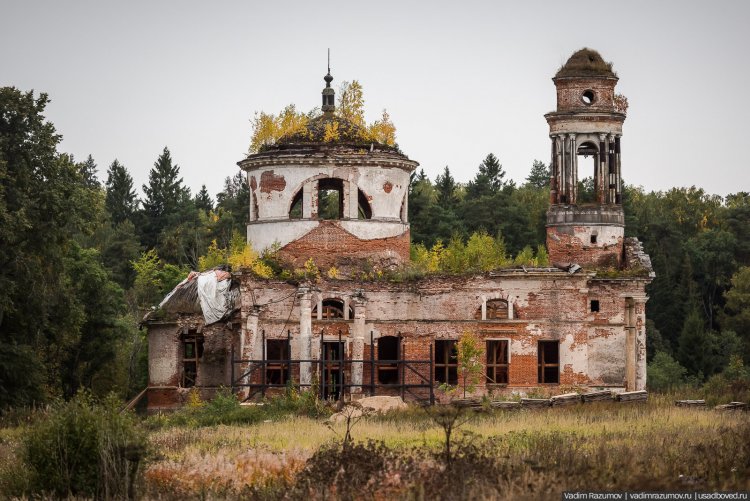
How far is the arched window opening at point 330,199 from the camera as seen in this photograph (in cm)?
4341

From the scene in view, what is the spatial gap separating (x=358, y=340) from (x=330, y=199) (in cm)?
3207

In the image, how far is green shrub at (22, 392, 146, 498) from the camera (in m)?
21.9

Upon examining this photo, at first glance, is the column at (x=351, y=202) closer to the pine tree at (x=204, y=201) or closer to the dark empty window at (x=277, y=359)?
the dark empty window at (x=277, y=359)

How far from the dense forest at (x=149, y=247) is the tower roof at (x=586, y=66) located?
17.5 feet

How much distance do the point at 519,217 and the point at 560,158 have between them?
942 inches

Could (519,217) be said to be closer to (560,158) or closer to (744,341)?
(744,341)

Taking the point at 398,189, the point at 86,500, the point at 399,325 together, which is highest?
the point at 398,189

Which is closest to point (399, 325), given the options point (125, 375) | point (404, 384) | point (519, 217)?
point (404, 384)

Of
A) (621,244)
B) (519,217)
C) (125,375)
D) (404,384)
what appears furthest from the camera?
(519,217)

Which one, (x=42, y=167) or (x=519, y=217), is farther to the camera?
(x=519, y=217)

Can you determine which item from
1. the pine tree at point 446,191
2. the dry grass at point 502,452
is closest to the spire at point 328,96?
the dry grass at point 502,452

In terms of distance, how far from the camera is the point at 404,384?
39812 millimetres

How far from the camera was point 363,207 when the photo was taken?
4409 centimetres

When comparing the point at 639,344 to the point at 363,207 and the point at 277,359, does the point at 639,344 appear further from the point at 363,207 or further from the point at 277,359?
the point at 277,359
